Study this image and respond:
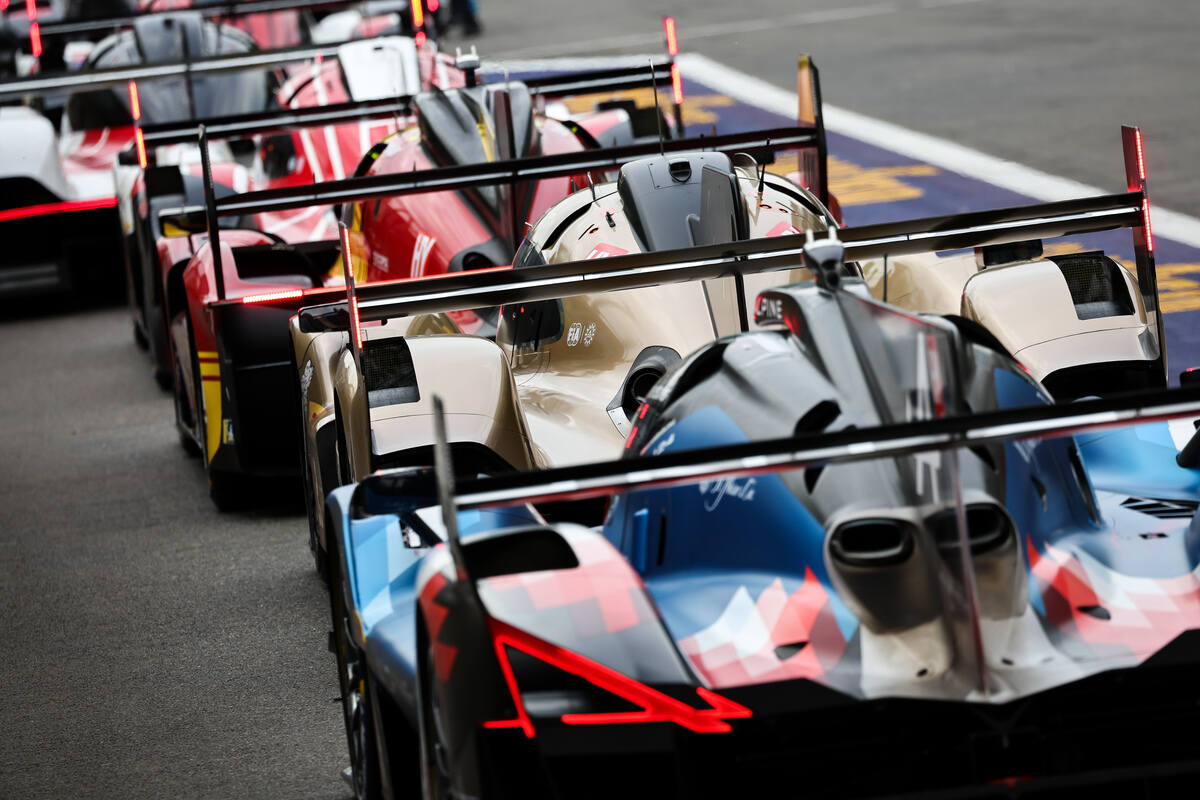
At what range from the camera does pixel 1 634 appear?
5824 mm

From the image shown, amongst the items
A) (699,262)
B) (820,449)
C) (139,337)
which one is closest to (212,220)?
(699,262)

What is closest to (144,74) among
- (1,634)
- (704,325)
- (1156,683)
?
(1,634)

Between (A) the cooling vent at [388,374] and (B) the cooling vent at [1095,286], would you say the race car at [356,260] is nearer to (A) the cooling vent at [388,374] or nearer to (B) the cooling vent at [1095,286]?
(A) the cooling vent at [388,374]

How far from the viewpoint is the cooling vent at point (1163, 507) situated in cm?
368

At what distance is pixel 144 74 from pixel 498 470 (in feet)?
16.8

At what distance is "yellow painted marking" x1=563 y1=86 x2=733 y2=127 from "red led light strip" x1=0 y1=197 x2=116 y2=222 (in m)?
4.94

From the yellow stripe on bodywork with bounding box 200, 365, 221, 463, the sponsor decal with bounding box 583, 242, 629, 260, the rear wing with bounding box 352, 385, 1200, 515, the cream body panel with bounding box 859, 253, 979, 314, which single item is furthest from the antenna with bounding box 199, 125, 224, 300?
the rear wing with bounding box 352, 385, 1200, 515

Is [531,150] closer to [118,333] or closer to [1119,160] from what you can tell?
[118,333]

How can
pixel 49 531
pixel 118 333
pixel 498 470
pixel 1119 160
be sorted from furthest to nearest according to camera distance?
pixel 1119 160, pixel 118 333, pixel 49 531, pixel 498 470

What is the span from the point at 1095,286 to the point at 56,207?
7379 millimetres

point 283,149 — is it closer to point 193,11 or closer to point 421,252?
point 193,11

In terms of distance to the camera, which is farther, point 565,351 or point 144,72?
point 144,72

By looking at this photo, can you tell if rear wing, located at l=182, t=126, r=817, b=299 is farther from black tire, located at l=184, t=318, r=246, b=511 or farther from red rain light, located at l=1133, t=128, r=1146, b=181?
red rain light, located at l=1133, t=128, r=1146, b=181

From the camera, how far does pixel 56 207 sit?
10688mm
